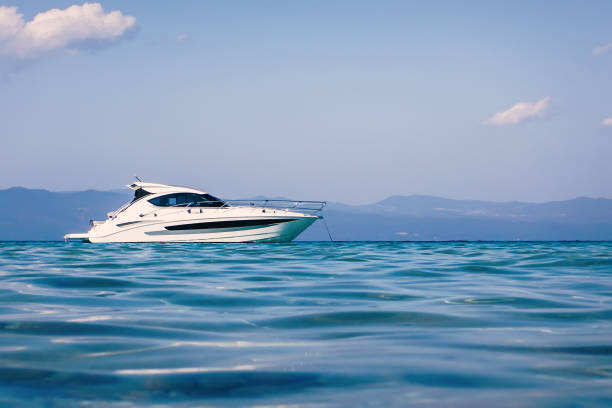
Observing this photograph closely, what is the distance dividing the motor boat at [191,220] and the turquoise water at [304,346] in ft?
60.4

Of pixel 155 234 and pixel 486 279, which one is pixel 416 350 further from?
pixel 155 234

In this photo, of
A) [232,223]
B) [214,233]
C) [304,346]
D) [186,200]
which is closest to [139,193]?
[186,200]

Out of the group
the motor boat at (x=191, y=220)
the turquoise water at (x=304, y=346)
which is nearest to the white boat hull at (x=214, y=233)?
the motor boat at (x=191, y=220)

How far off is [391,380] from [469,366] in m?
0.46

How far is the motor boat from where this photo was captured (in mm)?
24859

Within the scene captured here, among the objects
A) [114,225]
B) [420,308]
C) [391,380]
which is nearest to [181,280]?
[420,308]

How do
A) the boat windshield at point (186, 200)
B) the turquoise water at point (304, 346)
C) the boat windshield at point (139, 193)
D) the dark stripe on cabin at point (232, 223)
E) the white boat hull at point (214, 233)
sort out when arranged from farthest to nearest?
the boat windshield at point (139, 193)
the boat windshield at point (186, 200)
the white boat hull at point (214, 233)
the dark stripe on cabin at point (232, 223)
the turquoise water at point (304, 346)

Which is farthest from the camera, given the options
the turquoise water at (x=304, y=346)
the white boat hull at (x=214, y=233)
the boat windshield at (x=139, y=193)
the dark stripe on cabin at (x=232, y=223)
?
the boat windshield at (x=139, y=193)

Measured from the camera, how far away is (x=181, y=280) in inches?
297

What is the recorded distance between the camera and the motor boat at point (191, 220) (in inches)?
979

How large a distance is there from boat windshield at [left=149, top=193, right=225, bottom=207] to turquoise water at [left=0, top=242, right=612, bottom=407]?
19.5 metres

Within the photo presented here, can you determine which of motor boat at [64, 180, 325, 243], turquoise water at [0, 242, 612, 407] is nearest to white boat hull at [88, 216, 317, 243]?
motor boat at [64, 180, 325, 243]

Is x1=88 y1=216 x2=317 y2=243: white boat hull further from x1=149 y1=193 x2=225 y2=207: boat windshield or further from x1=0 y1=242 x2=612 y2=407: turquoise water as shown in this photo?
x1=0 y1=242 x2=612 y2=407: turquoise water

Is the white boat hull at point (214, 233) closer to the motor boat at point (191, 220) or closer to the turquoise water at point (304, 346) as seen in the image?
the motor boat at point (191, 220)
